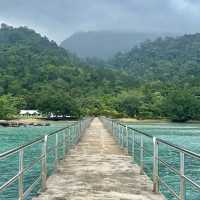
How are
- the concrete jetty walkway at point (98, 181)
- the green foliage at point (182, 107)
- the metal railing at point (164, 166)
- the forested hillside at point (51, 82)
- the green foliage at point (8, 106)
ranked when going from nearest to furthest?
1. the metal railing at point (164, 166)
2. the concrete jetty walkway at point (98, 181)
3. the green foliage at point (8, 106)
4. the forested hillside at point (51, 82)
5. the green foliage at point (182, 107)

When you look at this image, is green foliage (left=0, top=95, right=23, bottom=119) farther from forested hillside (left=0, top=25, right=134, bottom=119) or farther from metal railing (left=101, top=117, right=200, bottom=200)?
metal railing (left=101, top=117, right=200, bottom=200)

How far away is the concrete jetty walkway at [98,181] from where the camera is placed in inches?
314

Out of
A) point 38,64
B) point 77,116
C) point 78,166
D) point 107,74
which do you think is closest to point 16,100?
point 77,116

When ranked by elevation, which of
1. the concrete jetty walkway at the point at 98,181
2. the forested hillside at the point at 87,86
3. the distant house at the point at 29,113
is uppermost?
the forested hillside at the point at 87,86

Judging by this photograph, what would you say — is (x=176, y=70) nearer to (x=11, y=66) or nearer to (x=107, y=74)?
(x=107, y=74)

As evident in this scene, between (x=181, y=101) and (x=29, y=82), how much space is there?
51.0 m

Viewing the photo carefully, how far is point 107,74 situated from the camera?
169m

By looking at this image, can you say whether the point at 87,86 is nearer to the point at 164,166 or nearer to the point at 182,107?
the point at 182,107

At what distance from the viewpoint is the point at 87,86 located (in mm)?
154250

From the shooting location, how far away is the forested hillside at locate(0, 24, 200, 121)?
384 feet

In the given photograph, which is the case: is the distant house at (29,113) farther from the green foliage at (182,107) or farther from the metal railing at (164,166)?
the metal railing at (164,166)

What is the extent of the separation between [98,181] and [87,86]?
145018mm

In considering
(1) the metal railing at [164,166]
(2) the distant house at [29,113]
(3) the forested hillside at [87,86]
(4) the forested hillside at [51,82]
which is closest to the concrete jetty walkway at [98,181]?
(1) the metal railing at [164,166]

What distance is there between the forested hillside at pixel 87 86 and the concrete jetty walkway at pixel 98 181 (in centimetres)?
9931
